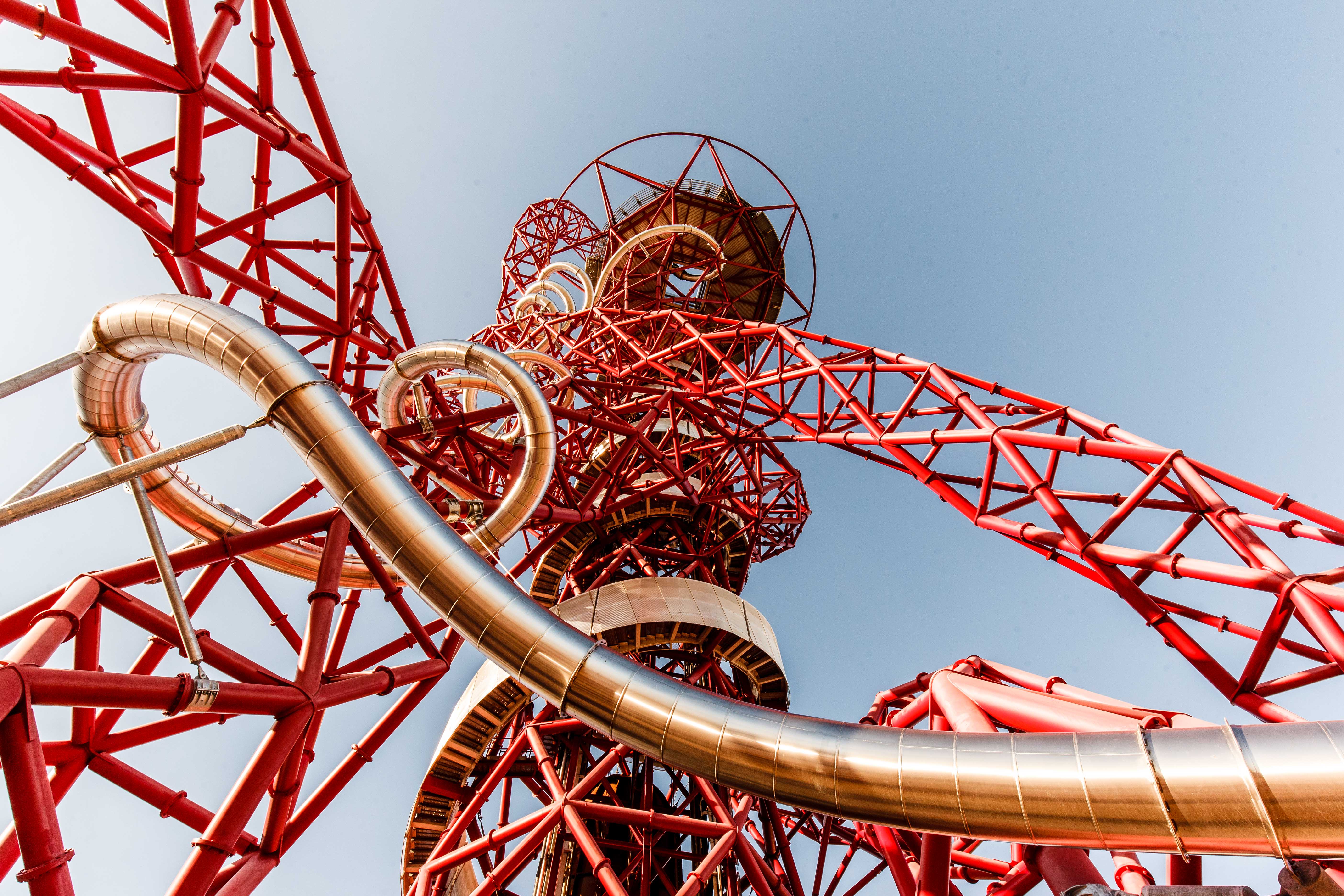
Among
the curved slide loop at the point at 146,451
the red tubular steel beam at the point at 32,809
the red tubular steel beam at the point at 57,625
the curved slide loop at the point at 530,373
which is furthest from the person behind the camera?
the curved slide loop at the point at 530,373

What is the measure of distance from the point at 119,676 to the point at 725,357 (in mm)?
13966

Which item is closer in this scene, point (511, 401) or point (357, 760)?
point (357, 760)

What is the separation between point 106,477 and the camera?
661 centimetres

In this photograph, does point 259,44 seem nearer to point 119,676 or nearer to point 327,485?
point 327,485

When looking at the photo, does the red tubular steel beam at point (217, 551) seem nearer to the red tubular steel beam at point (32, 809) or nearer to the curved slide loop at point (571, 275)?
the red tubular steel beam at point (32, 809)

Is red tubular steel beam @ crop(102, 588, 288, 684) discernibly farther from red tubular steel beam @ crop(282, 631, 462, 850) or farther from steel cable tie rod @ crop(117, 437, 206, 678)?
red tubular steel beam @ crop(282, 631, 462, 850)

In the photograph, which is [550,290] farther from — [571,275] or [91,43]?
[91,43]

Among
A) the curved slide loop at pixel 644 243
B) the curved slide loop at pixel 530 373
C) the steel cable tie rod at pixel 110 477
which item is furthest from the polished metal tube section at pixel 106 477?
the curved slide loop at pixel 644 243

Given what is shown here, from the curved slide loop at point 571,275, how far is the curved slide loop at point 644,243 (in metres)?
1.39

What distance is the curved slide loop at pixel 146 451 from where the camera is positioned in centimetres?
842

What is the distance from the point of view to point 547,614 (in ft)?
23.4

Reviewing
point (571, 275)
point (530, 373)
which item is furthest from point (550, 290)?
point (530, 373)

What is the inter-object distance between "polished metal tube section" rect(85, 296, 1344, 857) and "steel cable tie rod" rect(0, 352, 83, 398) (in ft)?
2.04

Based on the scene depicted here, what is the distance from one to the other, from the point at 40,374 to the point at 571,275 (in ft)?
82.5
